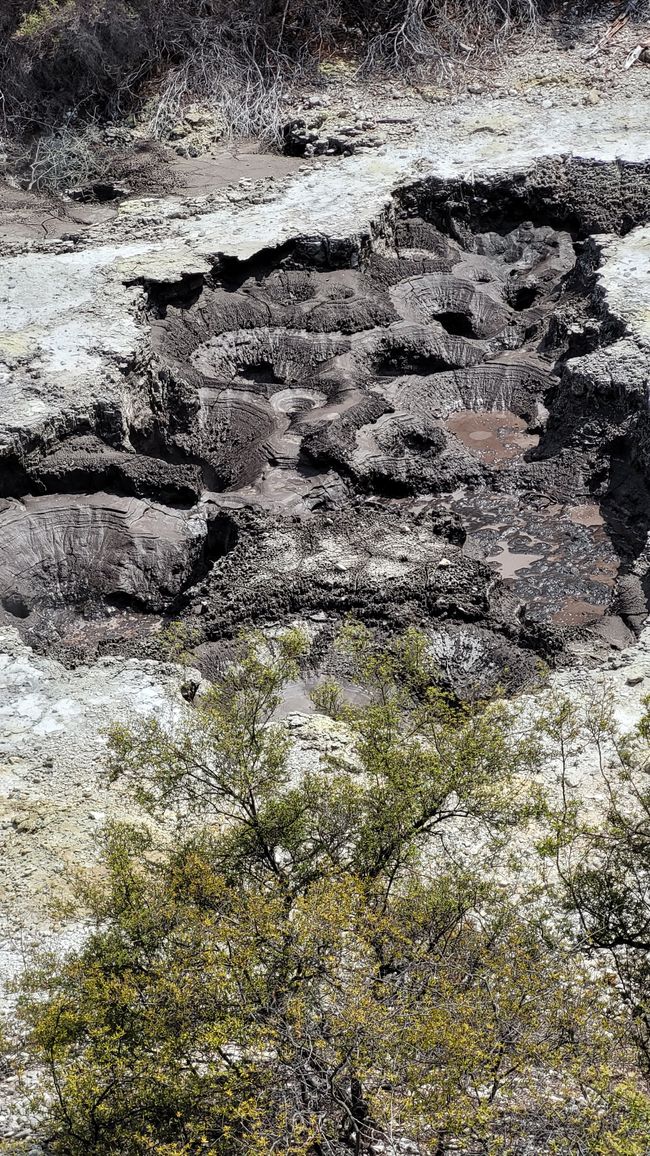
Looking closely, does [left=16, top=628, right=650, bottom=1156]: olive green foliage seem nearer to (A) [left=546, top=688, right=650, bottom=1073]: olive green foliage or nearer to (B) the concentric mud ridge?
(A) [left=546, top=688, right=650, bottom=1073]: olive green foliage

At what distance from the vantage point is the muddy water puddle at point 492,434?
12508 millimetres

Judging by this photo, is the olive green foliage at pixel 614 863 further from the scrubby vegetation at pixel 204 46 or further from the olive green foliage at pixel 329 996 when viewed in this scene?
the scrubby vegetation at pixel 204 46

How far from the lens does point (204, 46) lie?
1844cm

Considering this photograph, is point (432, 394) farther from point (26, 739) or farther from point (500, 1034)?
point (500, 1034)

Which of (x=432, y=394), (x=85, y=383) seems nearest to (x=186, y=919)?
(x=85, y=383)

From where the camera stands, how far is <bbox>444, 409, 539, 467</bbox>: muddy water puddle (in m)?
12.5

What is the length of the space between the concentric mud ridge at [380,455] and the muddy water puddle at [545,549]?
25mm

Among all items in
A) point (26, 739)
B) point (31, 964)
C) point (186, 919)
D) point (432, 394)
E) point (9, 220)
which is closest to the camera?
point (186, 919)

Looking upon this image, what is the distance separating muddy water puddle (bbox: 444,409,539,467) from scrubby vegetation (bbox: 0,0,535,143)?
785 centimetres

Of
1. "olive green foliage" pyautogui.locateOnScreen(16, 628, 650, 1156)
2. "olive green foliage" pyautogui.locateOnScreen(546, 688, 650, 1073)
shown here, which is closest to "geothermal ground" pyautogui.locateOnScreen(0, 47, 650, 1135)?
"olive green foliage" pyautogui.locateOnScreen(546, 688, 650, 1073)

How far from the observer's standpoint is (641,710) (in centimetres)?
801

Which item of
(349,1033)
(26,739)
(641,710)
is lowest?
(26,739)

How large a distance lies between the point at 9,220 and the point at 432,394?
23.4ft

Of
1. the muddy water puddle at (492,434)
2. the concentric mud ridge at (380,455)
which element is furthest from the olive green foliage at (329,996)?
the muddy water puddle at (492,434)
